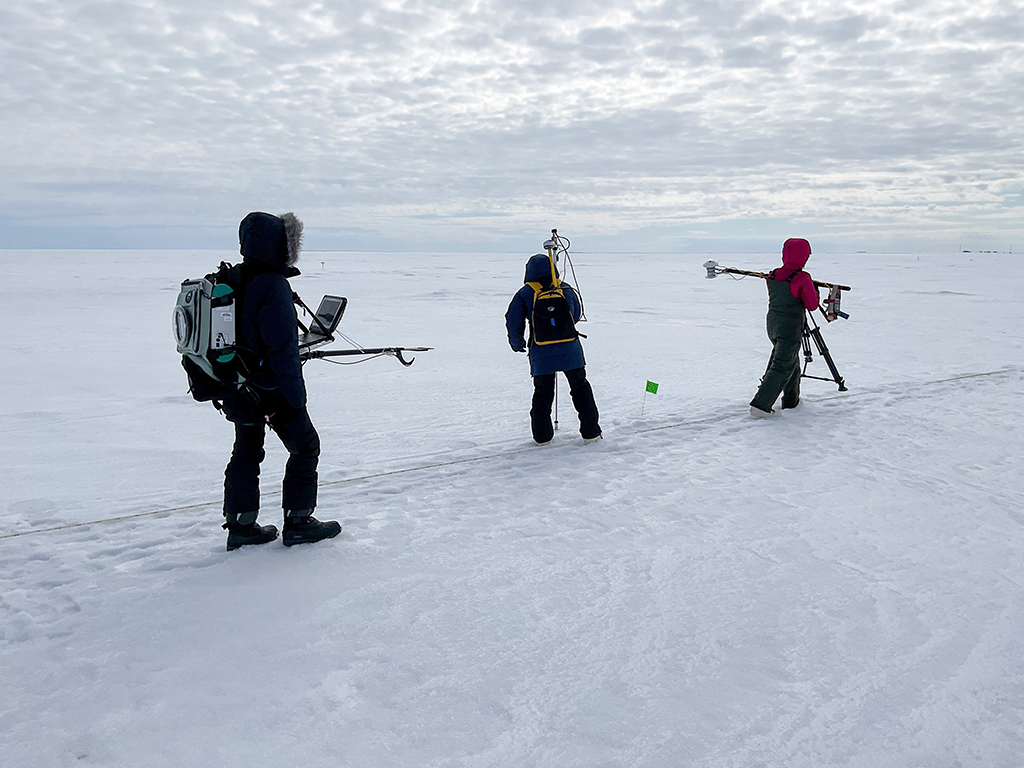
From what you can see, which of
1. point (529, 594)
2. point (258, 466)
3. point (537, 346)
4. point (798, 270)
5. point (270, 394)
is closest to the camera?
point (529, 594)

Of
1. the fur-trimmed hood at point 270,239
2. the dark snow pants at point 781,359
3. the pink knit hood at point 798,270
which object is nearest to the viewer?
the fur-trimmed hood at point 270,239

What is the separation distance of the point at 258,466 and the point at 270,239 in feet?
3.92

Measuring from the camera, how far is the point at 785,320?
6465mm

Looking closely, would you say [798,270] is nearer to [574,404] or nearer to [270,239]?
[574,404]

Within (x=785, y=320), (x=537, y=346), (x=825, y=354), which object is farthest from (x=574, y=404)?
(x=825, y=354)

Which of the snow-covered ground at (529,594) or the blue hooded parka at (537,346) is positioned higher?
the blue hooded parka at (537,346)

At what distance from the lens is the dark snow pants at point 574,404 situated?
5664mm

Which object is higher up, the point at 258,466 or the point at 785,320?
the point at 785,320

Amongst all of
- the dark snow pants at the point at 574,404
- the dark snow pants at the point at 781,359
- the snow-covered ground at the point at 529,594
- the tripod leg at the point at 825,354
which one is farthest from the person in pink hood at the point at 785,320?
the dark snow pants at the point at 574,404

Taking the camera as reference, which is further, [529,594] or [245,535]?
[245,535]

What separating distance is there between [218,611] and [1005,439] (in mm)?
6097

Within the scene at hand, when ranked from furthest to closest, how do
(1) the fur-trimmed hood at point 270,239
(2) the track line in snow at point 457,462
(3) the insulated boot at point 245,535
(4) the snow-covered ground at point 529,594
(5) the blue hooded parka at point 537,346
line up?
1. (5) the blue hooded parka at point 537,346
2. (2) the track line in snow at point 457,462
3. (3) the insulated boot at point 245,535
4. (1) the fur-trimmed hood at point 270,239
5. (4) the snow-covered ground at point 529,594

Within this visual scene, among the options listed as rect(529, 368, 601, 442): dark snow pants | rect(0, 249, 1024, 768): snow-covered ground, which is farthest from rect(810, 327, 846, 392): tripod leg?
rect(529, 368, 601, 442): dark snow pants

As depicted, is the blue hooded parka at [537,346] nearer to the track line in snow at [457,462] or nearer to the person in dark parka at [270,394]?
the track line in snow at [457,462]
